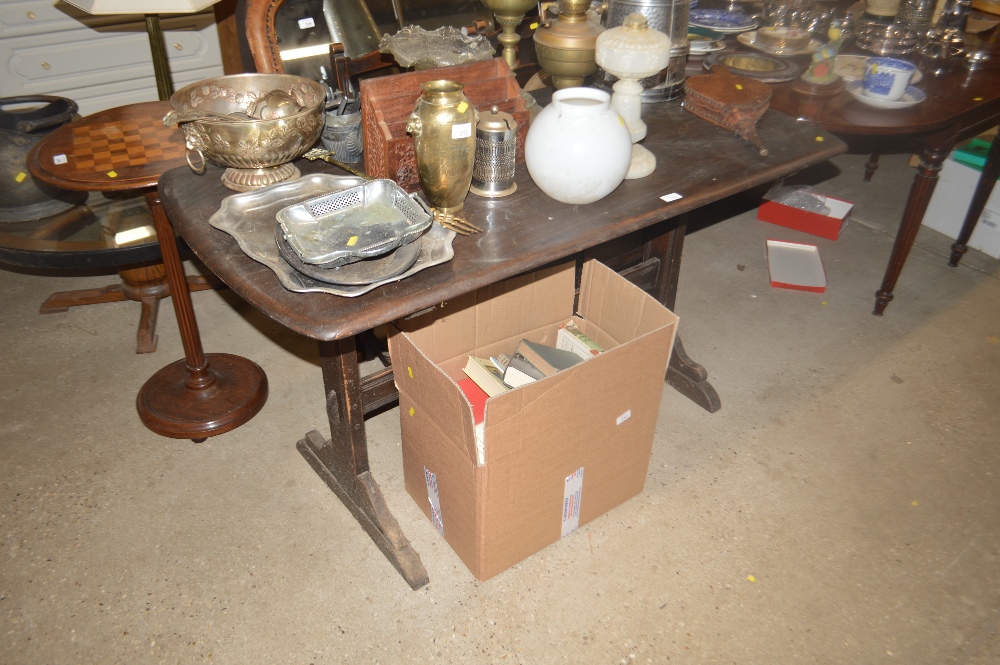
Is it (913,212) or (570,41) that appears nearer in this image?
(570,41)

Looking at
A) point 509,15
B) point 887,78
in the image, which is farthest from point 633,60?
point 887,78

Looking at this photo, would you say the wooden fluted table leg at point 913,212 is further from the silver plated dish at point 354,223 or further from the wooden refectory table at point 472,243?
the silver plated dish at point 354,223

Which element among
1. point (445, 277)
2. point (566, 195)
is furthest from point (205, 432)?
point (566, 195)

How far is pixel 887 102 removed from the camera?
2242 mm

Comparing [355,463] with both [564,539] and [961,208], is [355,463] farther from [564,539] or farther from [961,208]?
[961,208]

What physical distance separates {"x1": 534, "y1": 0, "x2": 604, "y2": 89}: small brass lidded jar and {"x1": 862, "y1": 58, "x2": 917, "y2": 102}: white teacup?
0.91m

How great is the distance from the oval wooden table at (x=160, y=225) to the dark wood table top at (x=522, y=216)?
162mm

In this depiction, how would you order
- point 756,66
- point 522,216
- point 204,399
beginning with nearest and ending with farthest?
point 522,216 < point 204,399 < point 756,66

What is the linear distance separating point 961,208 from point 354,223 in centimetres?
275

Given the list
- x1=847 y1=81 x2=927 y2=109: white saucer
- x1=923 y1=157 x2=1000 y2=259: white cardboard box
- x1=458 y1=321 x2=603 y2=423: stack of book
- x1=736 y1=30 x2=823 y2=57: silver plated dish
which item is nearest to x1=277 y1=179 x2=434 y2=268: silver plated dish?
x1=458 y1=321 x2=603 y2=423: stack of book

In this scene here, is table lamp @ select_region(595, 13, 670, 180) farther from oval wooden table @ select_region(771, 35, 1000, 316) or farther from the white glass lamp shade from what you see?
the white glass lamp shade

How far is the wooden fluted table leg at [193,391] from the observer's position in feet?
6.77

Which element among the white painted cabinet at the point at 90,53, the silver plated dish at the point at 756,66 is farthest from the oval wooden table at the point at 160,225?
the silver plated dish at the point at 756,66

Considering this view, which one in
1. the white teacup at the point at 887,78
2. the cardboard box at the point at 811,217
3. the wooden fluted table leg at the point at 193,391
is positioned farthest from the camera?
the cardboard box at the point at 811,217
